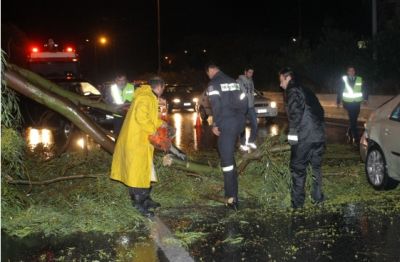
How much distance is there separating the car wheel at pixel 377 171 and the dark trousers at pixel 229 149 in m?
2.19

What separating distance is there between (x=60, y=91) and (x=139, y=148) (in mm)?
2212

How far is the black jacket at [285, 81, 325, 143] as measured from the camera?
7.55m

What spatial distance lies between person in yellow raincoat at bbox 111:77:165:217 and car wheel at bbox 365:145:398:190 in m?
3.23

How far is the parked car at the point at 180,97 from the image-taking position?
92.8 feet

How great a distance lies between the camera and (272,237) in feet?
21.5

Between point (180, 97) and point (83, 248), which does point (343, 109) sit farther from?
point (83, 248)

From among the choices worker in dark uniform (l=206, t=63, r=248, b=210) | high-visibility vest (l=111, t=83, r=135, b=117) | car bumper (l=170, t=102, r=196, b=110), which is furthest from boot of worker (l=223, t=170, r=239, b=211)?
car bumper (l=170, t=102, r=196, b=110)

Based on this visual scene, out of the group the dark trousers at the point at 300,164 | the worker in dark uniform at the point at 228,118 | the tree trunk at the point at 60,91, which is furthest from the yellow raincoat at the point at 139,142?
the dark trousers at the point at 300,164

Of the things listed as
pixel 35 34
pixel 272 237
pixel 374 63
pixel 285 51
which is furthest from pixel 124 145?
pixel 35 34

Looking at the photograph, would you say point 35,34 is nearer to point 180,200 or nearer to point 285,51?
point 285,51

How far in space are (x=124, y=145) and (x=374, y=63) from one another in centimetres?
2023

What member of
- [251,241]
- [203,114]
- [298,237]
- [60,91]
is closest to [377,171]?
[298,237]

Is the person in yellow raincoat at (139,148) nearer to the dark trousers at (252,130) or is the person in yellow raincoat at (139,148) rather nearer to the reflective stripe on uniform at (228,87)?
the reflective stripe on uniform at (228,87)

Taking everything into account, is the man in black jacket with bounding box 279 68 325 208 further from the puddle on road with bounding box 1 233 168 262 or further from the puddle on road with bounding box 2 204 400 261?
the puddle on road with bounding box 1 233 168 262
